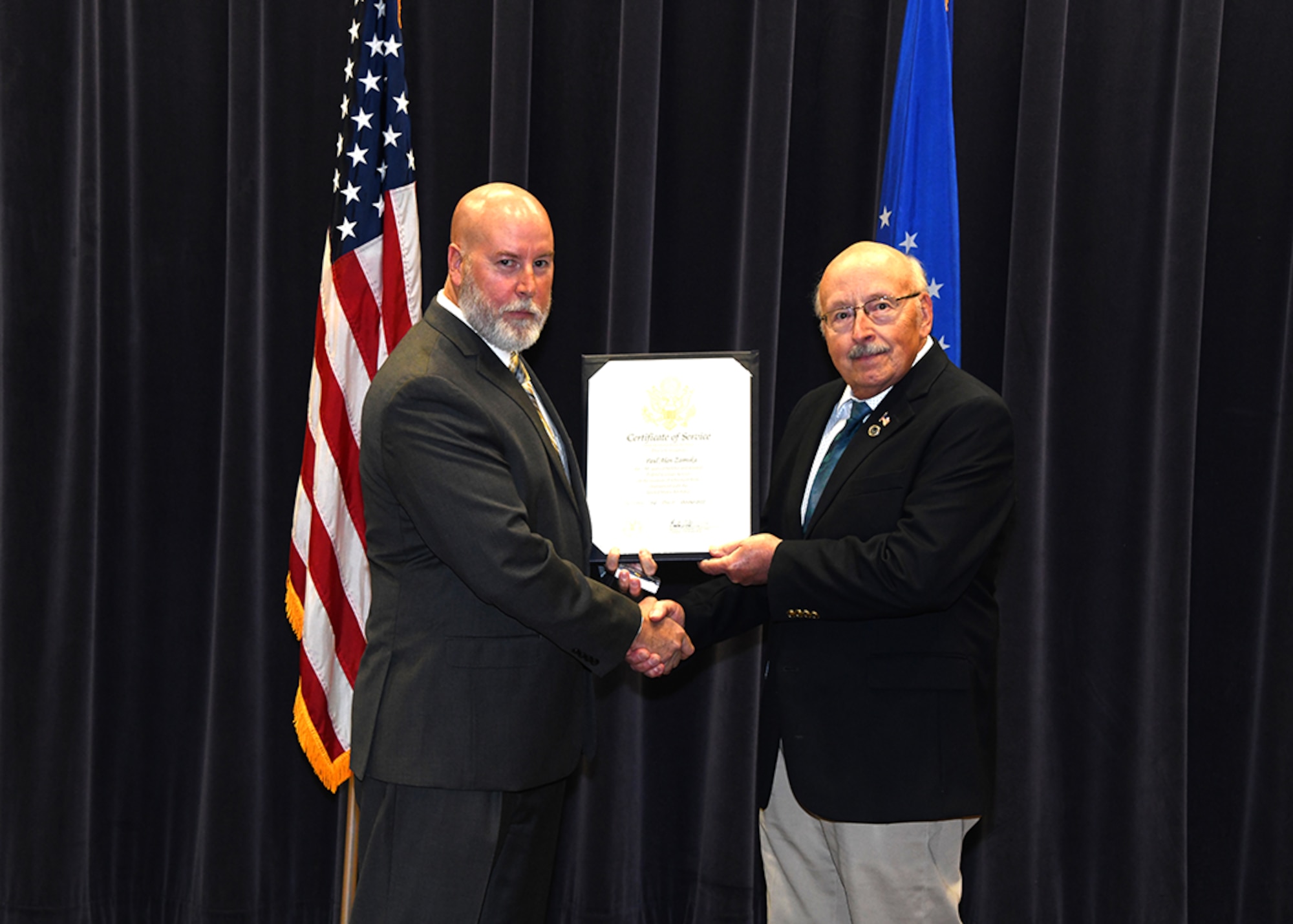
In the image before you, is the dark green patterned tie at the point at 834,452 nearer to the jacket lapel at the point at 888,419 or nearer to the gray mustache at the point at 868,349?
the jacket lapel at the point at 888,419

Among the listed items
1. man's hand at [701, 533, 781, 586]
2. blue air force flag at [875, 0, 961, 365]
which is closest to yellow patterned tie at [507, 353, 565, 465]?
man's hand at [701, 533, 781, 586]

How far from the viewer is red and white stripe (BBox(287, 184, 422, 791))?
3.96m

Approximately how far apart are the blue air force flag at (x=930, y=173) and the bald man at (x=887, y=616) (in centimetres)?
94

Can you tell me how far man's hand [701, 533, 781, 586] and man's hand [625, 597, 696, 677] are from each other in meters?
0.27

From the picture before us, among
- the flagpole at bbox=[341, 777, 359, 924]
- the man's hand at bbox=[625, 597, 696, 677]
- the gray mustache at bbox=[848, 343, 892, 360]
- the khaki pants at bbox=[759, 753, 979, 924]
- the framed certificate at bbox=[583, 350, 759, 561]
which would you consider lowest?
the flagpole at bbox=[341, 777, 359, 924]

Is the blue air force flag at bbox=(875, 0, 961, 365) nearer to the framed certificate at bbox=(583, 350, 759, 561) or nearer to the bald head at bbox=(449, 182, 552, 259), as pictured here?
the framed certificate at bbox=(583, 350, 759, 561)

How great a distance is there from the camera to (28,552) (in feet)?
14.6

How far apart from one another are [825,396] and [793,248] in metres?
1.27

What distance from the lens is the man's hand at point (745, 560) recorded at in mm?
3096

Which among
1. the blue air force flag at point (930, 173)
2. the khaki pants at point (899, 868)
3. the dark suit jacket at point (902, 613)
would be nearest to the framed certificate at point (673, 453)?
the dark suit jacket at point (902, 613)

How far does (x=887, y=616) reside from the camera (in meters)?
2.90

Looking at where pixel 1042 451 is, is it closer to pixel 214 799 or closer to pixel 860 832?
pixel 860 832

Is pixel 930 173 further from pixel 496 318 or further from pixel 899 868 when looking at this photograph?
pixel 899 868

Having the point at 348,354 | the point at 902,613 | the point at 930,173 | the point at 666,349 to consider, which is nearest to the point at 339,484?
the point at 348,354
